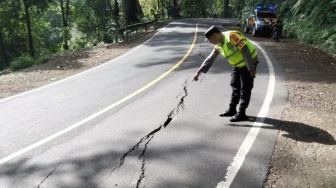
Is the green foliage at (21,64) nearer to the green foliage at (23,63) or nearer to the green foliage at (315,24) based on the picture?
the green foliage at (23,63)

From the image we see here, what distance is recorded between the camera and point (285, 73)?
367 inches

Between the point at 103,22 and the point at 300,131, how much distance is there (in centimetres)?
2965

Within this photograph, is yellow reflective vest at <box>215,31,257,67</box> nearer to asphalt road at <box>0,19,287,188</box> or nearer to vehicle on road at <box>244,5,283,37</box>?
asphalt road at <box>0,19,287,188</box>

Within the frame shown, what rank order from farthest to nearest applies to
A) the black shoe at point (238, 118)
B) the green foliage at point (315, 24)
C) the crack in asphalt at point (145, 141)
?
1. the green foliage at point (315, 24)
2. the black shoe at point (238, 118)
3. the crack in asphalt at point (145, 141)

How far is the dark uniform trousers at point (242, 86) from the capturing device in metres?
5.54

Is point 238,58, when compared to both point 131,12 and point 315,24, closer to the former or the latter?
point 315,24

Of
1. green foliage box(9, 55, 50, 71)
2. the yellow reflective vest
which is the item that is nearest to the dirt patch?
green foliage box(9, 55, 50, 71)

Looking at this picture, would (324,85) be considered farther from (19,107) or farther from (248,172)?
(19,107)

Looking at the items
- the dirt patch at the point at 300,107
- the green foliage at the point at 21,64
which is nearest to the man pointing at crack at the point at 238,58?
the dirt patch at the point at 300,107

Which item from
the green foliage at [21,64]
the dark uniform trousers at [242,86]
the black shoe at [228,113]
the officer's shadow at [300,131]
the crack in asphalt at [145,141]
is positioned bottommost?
the green foliage at [21,64]

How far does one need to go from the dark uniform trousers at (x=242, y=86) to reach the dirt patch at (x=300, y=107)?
72 centimetres

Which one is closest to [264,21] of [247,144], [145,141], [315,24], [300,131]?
[315,24]

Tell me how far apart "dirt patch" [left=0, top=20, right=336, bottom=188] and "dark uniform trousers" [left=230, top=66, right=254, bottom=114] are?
72cm

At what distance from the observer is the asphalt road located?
3.98 meters
